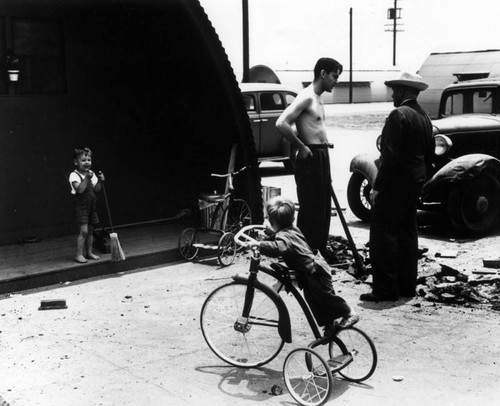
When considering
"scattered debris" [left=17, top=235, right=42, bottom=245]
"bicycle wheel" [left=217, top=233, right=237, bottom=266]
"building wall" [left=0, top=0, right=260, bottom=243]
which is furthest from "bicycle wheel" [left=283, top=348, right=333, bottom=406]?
"scattered debris" [left=17, top=235, right=42, bottom=245]

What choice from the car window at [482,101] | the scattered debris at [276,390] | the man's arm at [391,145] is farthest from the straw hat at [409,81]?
the car window at [482,101]

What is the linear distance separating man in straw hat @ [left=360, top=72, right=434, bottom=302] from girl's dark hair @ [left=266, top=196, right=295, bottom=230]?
227 centimetres

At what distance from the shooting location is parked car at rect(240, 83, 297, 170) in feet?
59.8

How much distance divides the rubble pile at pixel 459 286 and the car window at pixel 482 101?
465cm

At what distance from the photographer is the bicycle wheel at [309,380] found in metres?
4.70

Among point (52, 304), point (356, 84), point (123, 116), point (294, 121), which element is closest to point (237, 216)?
point (294, 121)

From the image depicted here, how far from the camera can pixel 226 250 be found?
→ 343 inches

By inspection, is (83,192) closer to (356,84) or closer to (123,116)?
(123,116)

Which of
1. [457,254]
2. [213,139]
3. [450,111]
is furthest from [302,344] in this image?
[450,111]

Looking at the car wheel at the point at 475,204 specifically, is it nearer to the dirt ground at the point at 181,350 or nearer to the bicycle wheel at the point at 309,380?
the dirt ground at the point at 181,350

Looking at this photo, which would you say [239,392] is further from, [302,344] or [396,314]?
[396,314]

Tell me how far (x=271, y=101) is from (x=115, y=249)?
1116cm

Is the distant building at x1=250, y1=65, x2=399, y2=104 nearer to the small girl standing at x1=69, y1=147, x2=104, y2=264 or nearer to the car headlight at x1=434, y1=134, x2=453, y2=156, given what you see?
the car headlight at x1=434, y1=134, x2=453, y2=156

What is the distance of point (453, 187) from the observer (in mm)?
10250
